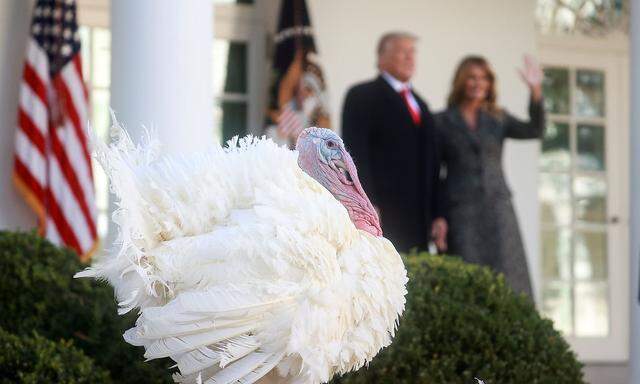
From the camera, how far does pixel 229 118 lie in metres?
9.05

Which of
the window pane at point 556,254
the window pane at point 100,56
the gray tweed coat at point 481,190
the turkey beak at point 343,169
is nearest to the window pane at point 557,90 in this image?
the window pane at point 556,254

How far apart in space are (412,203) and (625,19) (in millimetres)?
2624

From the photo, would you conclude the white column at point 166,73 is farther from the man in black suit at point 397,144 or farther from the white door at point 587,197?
the white door at point 587,197

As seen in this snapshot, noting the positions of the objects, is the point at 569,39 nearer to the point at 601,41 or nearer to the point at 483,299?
the point at 601,41

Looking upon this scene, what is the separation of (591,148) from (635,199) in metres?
3.25

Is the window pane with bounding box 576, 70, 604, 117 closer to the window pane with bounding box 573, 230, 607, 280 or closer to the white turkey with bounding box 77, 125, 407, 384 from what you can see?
the window pane with bounding box 573, 230, 607, 280

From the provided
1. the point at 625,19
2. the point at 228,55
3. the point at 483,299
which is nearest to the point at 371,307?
the point at 483,299

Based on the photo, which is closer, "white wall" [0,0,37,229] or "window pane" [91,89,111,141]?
"white wall" [0,0,37,229]

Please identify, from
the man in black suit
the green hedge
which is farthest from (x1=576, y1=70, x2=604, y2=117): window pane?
the green hedge

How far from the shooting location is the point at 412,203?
7.98m

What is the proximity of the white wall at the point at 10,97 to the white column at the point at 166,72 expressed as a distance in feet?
8.33

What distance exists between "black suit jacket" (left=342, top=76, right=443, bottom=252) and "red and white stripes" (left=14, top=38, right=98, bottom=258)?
1706mm

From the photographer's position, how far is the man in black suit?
7.89 m

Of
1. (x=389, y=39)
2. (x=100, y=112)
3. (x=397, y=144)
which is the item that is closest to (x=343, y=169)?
(x=397, y=144)
